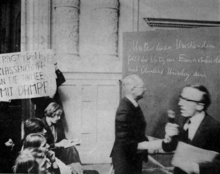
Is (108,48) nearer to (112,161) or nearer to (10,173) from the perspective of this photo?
(112,161)

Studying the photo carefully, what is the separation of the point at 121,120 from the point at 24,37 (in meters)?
1.07

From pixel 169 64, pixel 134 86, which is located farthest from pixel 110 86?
pixel 169 64

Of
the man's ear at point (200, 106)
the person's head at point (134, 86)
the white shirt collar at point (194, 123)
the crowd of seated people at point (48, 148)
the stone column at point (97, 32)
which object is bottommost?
the crowd of seated people at point (48, 148)

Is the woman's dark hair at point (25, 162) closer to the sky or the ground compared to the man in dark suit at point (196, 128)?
closer to the ground

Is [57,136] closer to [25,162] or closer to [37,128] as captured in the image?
[37,128]

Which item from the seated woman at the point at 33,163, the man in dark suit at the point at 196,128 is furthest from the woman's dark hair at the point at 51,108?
the man in dark suit at the point at 196,128

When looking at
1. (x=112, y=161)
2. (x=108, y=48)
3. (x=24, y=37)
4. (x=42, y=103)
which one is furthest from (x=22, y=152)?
(x=108, y=48)

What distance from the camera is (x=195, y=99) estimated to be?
7.79 ft

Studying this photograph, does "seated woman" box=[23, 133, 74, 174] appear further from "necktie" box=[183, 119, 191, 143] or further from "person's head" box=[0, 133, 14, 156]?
"necktie" box=[183, 119, 191, 143]

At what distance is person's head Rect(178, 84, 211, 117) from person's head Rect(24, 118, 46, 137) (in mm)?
1213

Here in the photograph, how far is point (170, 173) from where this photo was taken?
2.42 meters

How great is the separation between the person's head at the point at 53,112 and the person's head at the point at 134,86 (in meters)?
0.59

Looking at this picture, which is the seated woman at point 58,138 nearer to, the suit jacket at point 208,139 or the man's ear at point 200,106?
the suit jacket at point 208,139

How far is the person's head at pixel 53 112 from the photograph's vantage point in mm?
2479
